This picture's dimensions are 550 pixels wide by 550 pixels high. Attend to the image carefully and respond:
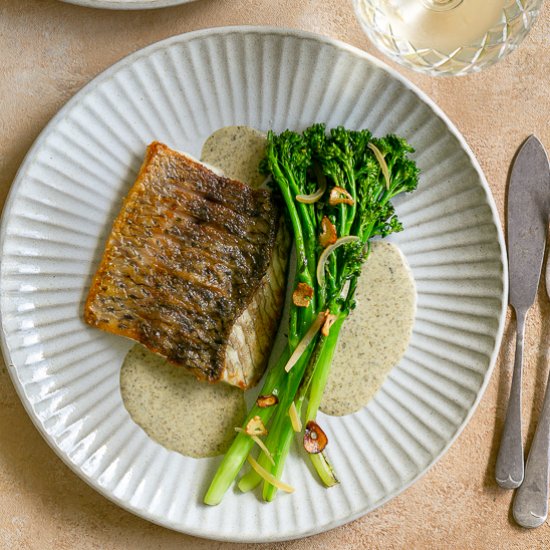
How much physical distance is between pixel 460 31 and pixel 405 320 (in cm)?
113

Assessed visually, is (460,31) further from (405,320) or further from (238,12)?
(405,320)

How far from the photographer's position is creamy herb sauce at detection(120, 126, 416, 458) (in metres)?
2.69

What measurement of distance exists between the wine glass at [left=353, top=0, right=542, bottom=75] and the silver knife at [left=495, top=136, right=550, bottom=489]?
1.81 feet

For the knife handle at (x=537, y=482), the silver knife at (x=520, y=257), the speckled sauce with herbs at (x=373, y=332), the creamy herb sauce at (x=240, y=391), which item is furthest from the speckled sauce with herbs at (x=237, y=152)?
the knife handle at (x=537, y=482)

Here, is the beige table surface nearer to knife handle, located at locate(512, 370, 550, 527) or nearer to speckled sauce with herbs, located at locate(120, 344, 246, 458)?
knife handle, located at locate(512, 370, 550, 527)

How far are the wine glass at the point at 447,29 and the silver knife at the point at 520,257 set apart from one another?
1.81 feet

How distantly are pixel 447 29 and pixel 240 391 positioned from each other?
162 cm

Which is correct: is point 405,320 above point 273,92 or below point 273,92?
below

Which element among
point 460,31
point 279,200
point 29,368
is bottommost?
point 29,368

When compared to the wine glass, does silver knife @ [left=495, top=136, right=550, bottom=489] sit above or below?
below

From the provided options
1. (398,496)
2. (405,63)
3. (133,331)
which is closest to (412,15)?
(405,63)

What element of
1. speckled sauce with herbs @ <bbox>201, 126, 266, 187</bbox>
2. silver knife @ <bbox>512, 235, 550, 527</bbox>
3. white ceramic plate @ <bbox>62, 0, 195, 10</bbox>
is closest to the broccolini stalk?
speckled sauce with herbs @ <bbox>201, 126, 266, 187</bbox>

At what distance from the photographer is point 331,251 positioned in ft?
8.27

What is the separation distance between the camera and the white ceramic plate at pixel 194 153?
2.61 m
